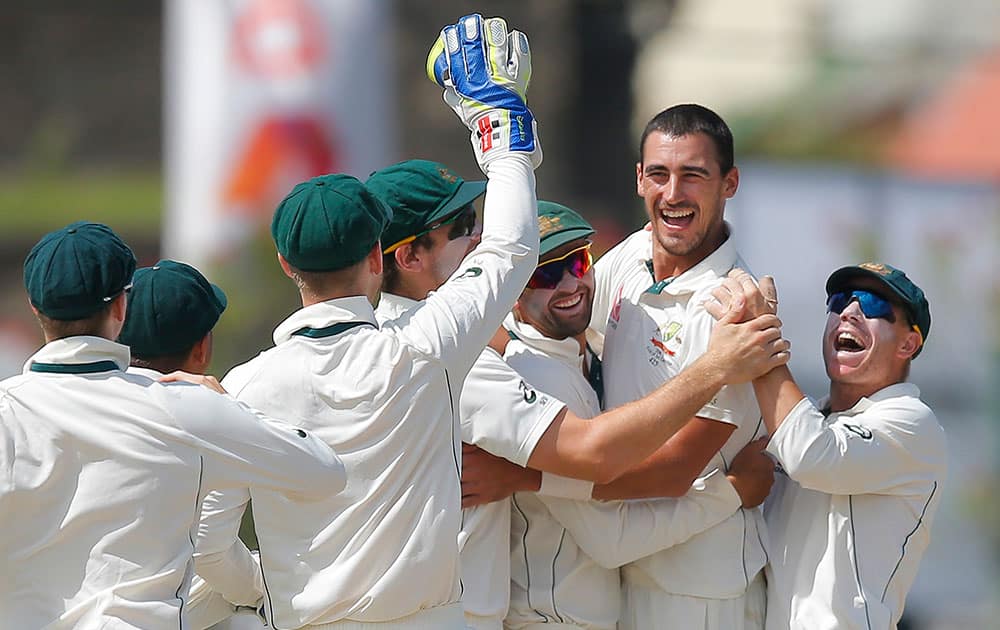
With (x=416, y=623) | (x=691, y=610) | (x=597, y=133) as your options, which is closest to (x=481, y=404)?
(x=416, y=623)

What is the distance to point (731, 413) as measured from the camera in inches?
163

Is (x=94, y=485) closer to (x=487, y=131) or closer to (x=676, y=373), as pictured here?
(x=487, y=131)

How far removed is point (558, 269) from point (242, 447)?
1285 millimetres

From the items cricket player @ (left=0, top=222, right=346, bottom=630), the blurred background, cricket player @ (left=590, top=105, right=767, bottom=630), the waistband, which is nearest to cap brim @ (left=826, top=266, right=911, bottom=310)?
cricket player @ (left=590, top=105, right=767, bottom=630)

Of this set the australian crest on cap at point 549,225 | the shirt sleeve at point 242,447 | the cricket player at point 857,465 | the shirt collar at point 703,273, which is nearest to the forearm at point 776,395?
the cricket player at point 857,465

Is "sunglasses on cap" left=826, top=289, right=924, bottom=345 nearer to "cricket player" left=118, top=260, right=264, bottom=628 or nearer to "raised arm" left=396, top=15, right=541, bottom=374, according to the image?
"raised arm" left=396, top=15, right=541, bottom=374

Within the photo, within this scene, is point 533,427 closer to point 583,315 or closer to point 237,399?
point 583,315

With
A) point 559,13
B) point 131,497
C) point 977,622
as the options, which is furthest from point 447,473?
point 559,13

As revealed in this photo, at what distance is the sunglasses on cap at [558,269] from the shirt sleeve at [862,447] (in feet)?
2.36

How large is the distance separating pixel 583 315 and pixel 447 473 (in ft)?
2.82

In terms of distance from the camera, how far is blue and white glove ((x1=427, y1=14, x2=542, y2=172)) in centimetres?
393

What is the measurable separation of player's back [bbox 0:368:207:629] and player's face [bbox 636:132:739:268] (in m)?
1.63

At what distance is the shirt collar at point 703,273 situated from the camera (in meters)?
4.27

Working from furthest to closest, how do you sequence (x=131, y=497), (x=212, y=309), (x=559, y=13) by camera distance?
(x=559, y=13) → (x=212, y=309) → (x=131, y=497)
